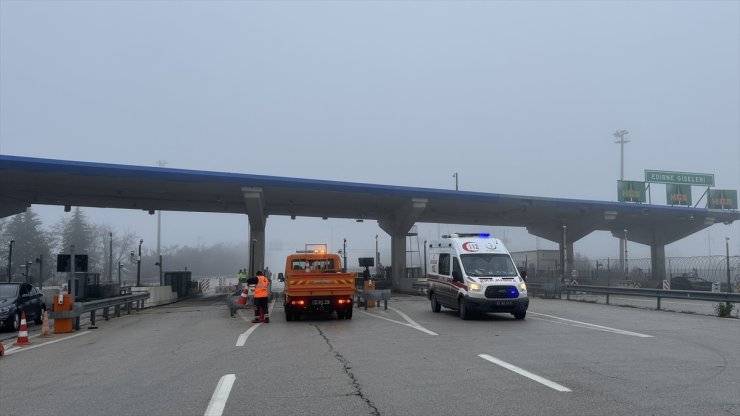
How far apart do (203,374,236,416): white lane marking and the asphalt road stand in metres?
0.02

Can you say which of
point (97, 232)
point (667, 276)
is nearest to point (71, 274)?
point (667, 276)

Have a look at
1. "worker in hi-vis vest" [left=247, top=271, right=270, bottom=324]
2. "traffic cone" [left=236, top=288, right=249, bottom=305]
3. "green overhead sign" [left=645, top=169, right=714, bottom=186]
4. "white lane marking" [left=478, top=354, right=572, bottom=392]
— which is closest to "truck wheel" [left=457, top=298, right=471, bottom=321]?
"worker in hi-vis vest" [left=247, top=271, right=270, bottom=324]

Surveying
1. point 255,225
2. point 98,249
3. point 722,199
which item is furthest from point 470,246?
point 98,249

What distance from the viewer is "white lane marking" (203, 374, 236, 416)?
6.84m

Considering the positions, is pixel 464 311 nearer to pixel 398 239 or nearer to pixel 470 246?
pixel 470 246

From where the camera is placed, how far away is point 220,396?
7.64m

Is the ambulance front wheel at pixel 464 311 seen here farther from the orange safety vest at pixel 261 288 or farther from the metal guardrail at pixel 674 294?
the metal guardrail at pixel 674 294

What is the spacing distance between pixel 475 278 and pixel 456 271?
1068mm

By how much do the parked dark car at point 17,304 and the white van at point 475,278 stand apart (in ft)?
42.2

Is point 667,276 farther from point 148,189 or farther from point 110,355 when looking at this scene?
point 110,355

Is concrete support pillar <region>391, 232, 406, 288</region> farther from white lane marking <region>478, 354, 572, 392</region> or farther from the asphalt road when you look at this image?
white lane marking <region>478, 354, 572, 392</region>

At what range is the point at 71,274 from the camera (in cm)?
2019

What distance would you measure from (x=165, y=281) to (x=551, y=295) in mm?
25603

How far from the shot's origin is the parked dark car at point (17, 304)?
1795 centimetres
